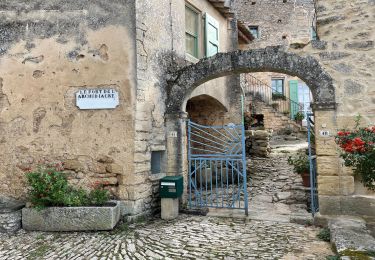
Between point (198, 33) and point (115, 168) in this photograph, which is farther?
point (198, 33)

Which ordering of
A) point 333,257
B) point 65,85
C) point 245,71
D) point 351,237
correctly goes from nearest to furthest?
point 333,257 < point 351,237 < point 65,85 < point 245,71

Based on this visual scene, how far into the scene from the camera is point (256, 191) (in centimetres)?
780

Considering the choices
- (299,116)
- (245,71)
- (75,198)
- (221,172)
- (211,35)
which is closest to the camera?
(75,198)

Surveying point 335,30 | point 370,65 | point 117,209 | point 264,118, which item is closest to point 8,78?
point 117,209

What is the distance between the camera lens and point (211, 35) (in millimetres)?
8055

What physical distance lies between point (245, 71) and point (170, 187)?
2.62 meters

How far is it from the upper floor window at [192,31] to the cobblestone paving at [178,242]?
13.9ft

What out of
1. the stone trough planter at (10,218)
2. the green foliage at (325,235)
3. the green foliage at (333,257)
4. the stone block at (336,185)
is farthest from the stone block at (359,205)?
the stone trough planter at (10,218)

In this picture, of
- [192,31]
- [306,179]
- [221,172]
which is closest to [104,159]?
[221,172]

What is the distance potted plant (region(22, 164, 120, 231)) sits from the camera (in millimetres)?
4793

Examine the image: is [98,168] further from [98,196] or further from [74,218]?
[74,218]

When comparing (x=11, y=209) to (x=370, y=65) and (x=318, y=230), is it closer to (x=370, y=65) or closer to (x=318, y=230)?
(x=318, y=230)

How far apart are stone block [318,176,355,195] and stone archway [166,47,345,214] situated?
35 millimetres

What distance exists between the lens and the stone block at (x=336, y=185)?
4984 mm
